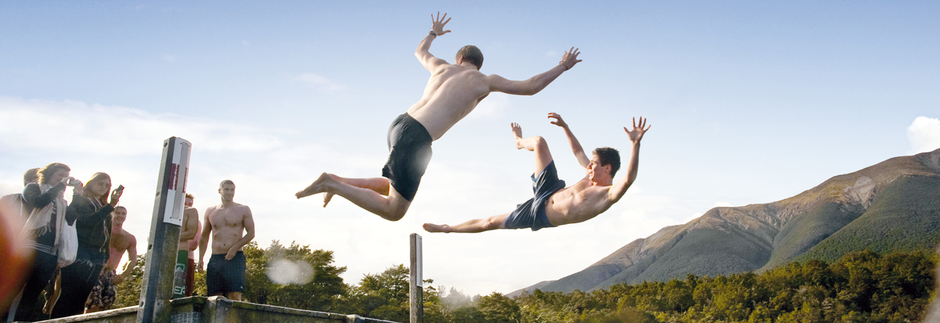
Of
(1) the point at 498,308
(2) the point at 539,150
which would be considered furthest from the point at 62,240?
(1) the point at 498,308

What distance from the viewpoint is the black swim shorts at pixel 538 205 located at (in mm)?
7367

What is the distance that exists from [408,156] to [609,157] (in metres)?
2.78

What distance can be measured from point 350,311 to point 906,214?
162 meters

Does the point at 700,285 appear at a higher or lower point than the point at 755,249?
lower

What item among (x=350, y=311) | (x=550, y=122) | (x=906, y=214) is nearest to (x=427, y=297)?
(x=350, y=311)

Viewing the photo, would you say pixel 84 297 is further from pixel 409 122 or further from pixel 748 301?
pixel 748 301

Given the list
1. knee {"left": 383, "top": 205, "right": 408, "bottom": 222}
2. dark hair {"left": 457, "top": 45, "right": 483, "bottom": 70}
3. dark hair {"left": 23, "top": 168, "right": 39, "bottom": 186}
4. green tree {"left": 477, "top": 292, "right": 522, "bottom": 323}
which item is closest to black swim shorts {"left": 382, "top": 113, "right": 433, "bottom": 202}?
knee {"left": 383, "top": 205, "right": 408, "bottom": 222}

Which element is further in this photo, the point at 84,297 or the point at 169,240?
the point at 84,297

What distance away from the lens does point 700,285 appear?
7169 centimetres

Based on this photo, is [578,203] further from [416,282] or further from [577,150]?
[416,282]

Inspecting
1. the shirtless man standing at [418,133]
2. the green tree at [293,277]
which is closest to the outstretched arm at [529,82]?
the shirtless man standing at [418,133]

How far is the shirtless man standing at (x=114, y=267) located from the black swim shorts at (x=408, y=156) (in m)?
3.51

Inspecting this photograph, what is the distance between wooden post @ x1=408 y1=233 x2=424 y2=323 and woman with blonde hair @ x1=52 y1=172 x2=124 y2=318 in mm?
3708

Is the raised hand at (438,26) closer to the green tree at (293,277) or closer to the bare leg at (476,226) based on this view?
the bare leg at (476,226)
